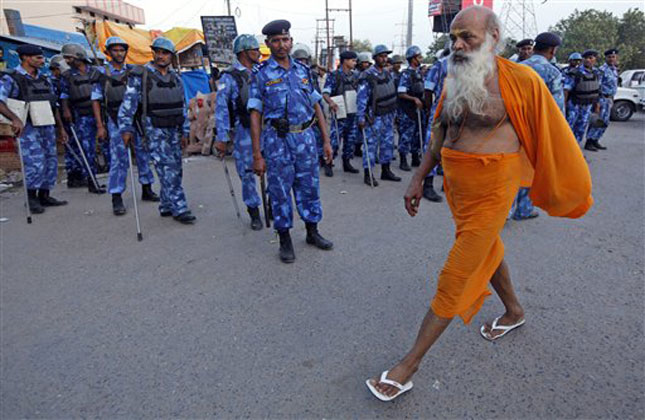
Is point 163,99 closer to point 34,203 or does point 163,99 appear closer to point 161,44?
point 161,44

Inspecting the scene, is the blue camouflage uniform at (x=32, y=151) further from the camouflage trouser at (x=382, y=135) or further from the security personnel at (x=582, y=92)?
the security personnel at (x=582, y=92)

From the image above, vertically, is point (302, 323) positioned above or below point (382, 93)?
below

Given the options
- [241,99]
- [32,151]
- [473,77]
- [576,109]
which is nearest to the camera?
[473,77]

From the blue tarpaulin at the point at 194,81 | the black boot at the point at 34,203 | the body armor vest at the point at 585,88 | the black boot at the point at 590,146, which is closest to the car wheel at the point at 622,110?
the black boot at the point at 590,146

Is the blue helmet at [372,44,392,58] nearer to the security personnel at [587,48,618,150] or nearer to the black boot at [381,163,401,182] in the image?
the black boot at [381,163,401,182]

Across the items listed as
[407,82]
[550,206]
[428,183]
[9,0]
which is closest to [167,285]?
[550,206]

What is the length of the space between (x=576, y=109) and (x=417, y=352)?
7.56 m

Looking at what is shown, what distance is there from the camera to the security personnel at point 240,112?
4.28 m

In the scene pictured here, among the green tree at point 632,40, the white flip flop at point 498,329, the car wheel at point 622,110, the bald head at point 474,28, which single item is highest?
the green tree at point 632,40

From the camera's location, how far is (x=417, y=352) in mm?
2090

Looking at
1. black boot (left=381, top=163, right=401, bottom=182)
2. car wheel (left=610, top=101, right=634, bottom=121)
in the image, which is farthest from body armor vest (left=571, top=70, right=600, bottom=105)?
car wheel (left=610, top=101, right=634, bottom=121)

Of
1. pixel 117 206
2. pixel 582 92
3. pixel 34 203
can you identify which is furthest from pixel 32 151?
pixel 582 92

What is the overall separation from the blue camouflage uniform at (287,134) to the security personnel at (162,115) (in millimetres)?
1584

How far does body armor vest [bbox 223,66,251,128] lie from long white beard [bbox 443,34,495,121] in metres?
2.81
